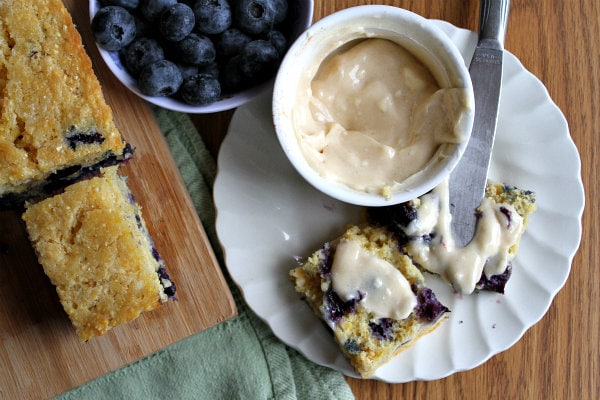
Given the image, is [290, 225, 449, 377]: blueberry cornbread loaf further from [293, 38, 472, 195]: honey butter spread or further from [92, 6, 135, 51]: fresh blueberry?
[92, 6, 135, 51]: fresh blueberry

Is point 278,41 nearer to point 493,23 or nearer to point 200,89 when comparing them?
point 200,89

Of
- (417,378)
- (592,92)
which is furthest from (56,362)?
(592,92)

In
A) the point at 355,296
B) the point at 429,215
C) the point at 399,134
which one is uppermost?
the point at 399,134

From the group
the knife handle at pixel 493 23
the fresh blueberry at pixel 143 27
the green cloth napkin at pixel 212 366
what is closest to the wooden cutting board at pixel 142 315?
the green cloth napkin at pixel 212 366

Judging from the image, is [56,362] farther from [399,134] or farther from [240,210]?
[399,134]

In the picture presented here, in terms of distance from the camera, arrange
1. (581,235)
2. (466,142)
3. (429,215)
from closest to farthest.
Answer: (466,142) → (429,215) → (581,235)

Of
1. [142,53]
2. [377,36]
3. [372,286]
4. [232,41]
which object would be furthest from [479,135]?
[142,53]

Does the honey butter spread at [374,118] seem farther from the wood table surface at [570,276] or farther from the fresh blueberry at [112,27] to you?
the fresh blueberry at [112,27]
